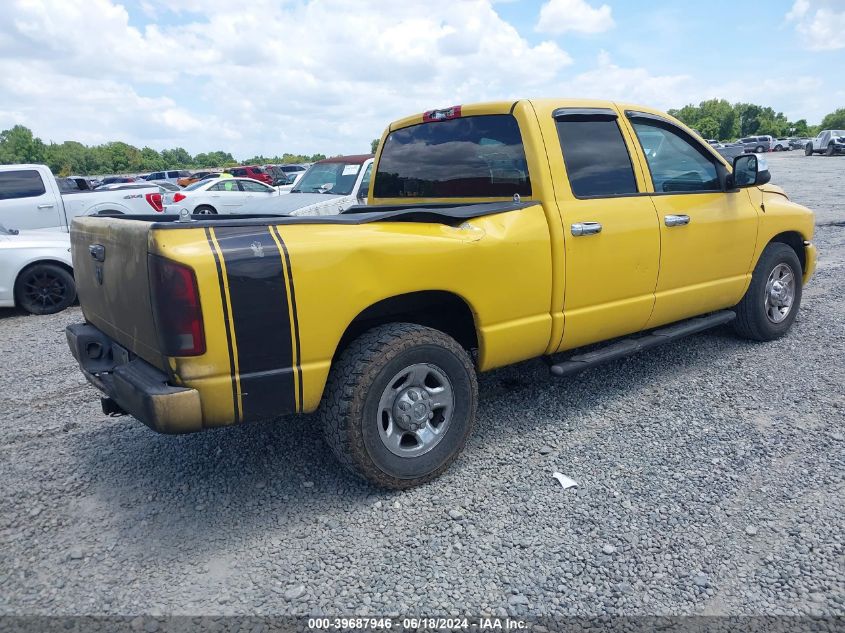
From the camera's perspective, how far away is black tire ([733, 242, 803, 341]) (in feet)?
16.7

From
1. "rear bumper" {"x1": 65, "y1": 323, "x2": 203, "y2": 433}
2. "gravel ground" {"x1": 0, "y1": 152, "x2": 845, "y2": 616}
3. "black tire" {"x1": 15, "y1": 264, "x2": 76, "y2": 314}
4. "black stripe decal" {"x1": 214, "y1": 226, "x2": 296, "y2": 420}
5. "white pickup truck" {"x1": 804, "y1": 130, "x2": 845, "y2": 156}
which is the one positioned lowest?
"gravel ground" {"x1": 0, "y1": 152, "x2": 845, "y2": 616}

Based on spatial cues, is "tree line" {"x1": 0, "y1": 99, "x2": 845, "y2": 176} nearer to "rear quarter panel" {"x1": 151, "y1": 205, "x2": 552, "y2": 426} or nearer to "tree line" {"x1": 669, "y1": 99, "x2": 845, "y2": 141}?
"tree line" {"x1": 669, "y1": 99, "x2": 845, "y2": 141}

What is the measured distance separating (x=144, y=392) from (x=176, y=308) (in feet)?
1.30

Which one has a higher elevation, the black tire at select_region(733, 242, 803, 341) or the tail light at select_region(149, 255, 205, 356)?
the tail light at select_region(149, 255, 205, 356)

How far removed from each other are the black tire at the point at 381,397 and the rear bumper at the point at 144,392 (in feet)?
2.09

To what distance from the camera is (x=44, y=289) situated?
7730mm

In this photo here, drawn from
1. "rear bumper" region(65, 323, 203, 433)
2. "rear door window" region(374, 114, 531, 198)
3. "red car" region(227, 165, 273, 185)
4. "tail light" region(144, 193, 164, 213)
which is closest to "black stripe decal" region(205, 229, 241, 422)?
"rear bumper" region(65, 323, 203, 433)

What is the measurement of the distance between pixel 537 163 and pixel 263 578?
2.59m

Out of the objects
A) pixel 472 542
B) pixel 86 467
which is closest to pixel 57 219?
pixel 86 467

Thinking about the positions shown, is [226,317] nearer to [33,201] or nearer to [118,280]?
[118,280]

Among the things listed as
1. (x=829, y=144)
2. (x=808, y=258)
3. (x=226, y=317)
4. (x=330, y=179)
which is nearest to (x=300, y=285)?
(x=226, y=317)

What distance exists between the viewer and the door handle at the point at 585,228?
3677mm

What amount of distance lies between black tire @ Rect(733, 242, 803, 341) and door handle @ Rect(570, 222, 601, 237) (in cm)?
207

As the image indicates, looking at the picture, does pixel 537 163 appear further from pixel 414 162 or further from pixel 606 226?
pixel 414 162
